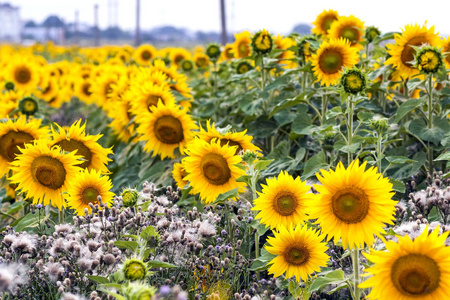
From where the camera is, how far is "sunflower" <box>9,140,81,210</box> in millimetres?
2547

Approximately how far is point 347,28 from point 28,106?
283 centimetres

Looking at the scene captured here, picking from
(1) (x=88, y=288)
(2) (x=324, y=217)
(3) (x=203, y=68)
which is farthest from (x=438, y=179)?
(3) (x=203, y=68)

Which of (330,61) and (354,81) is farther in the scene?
(330,61)

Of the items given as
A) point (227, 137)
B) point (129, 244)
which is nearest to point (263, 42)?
point (227, 137)

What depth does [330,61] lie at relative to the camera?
3.29 meters

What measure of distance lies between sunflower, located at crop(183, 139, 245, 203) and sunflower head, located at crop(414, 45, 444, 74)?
1197mm

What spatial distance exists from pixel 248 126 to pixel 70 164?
65.1 inches

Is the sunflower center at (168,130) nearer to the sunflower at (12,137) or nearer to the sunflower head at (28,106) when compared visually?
the sunflower at (12,137)

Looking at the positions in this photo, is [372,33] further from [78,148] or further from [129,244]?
[129,244]

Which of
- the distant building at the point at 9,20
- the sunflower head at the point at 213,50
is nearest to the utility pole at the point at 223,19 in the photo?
the sunflower head at the point at 213,50

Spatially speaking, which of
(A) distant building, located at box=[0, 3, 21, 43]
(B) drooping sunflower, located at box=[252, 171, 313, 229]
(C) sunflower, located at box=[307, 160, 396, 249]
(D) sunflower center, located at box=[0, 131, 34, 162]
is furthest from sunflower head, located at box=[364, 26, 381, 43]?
(A) distant building, located at box=[0, 3, 21, 43]

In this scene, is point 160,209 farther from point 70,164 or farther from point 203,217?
point 70,164

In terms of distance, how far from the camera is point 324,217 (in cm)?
187

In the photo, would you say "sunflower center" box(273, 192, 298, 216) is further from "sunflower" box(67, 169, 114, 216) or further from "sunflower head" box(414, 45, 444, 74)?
"sunflower head" box(414, 45, 444, 74)
